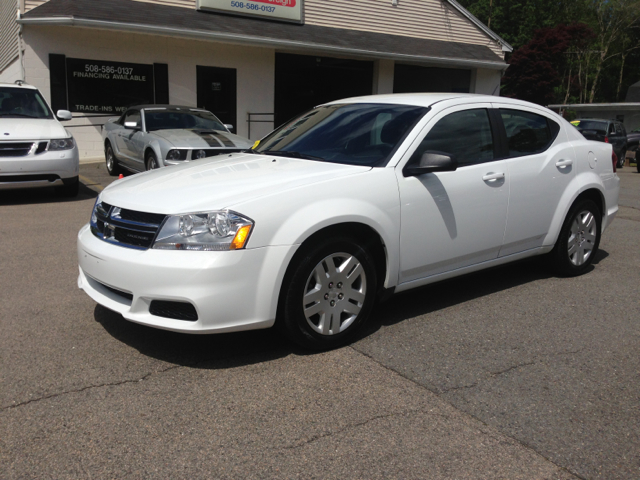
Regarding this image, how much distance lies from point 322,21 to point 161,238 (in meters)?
17.8

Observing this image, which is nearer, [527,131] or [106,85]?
[527,131]

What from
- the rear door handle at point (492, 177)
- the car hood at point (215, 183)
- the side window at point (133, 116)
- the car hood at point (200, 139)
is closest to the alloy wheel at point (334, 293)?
the car hood at point (215, 183)

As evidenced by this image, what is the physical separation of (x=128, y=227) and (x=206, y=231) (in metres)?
0.55

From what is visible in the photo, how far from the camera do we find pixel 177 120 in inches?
442

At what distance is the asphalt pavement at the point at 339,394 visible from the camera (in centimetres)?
275

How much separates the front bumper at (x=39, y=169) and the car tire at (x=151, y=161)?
3.95ft

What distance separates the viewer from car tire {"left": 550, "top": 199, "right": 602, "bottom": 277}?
5.56 metres

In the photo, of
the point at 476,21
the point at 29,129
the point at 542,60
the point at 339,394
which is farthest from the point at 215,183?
the point at 542,60

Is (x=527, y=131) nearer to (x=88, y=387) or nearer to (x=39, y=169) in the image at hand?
(x=88, y=387)

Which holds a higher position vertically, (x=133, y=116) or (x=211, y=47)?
(x=211, y=47)

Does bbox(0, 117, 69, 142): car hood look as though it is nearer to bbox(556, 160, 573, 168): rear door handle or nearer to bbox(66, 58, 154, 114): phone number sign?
bbox(66, 58, 154, 114): phone number sign

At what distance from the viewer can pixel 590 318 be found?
15.4ft

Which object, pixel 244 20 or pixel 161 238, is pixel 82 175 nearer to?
pixel 244 20

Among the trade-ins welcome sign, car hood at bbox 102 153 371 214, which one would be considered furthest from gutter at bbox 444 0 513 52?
car hood at bbox 102 153 371 214
